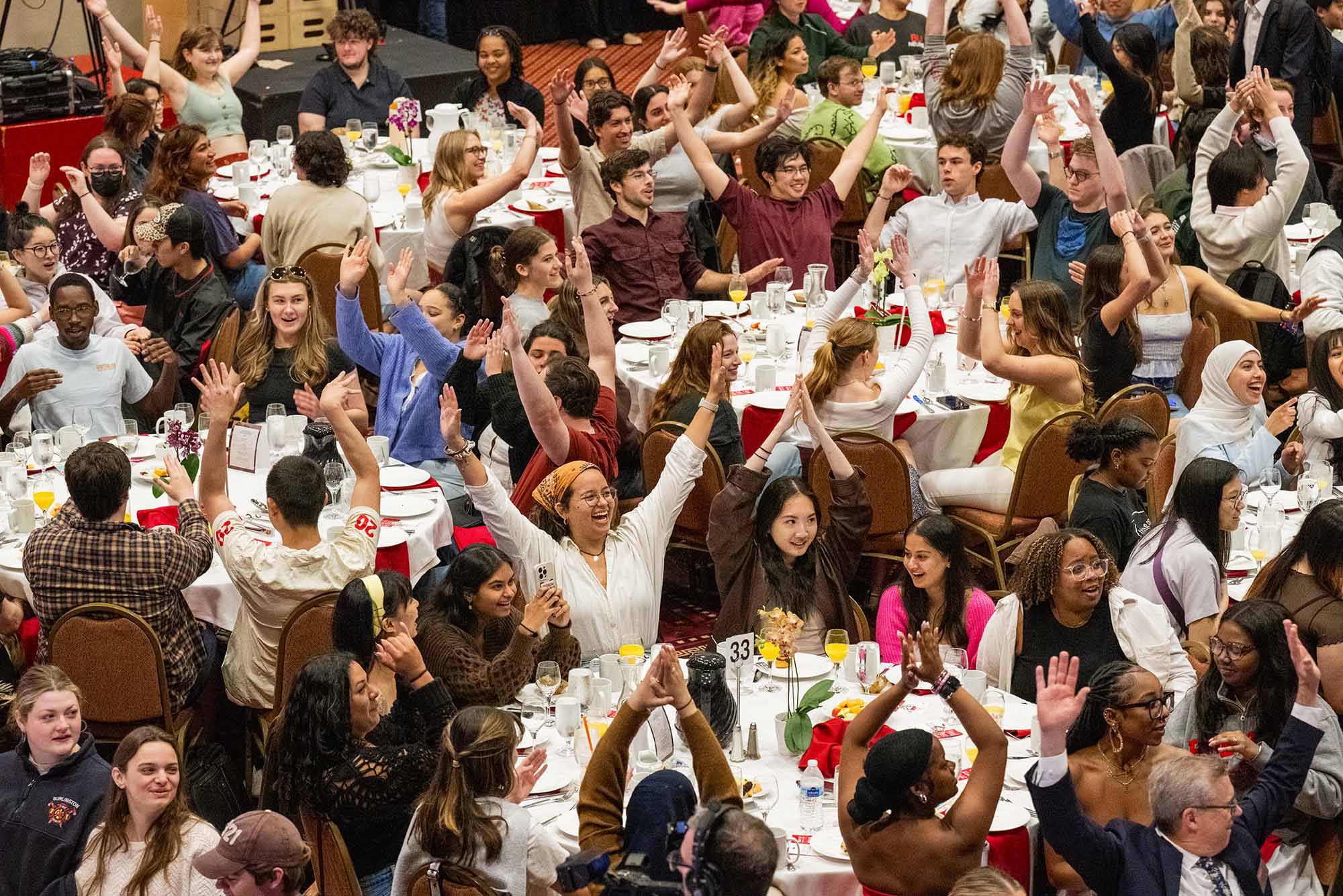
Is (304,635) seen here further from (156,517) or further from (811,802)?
(811,802)

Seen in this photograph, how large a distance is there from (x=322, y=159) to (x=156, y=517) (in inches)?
113

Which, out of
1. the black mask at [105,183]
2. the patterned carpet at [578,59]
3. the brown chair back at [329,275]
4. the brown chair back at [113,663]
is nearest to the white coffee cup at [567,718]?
the brown chair back at [113,663]

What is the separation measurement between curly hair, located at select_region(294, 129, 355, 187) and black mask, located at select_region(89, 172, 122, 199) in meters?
0.88

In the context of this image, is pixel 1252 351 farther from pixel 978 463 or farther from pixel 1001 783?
pixel 1001 783

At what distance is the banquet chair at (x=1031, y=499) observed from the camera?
6969 millimetres

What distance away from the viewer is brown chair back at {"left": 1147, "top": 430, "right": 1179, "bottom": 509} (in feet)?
22.6

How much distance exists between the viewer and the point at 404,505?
6719mm

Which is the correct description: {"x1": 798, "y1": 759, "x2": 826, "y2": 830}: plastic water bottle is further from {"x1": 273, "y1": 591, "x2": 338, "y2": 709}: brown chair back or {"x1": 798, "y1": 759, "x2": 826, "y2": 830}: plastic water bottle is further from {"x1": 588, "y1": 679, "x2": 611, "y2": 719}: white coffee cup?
{"x1": 273, "y1": 591, "x2": 338, "y2": 709}: brown chair back

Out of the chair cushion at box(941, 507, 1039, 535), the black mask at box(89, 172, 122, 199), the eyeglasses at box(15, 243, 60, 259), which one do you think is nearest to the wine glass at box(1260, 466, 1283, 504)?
the chair cushion at box(941, 507, 1039, 535)

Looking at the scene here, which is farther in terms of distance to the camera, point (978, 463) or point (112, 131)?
point (112, 131)

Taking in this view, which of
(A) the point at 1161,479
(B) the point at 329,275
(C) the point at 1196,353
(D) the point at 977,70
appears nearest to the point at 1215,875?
(A) the point at 1161,479

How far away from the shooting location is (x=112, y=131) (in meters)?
9.80

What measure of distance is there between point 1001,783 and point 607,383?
299cm

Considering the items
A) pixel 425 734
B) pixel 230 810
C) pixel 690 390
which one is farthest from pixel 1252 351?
pixel 230 810
